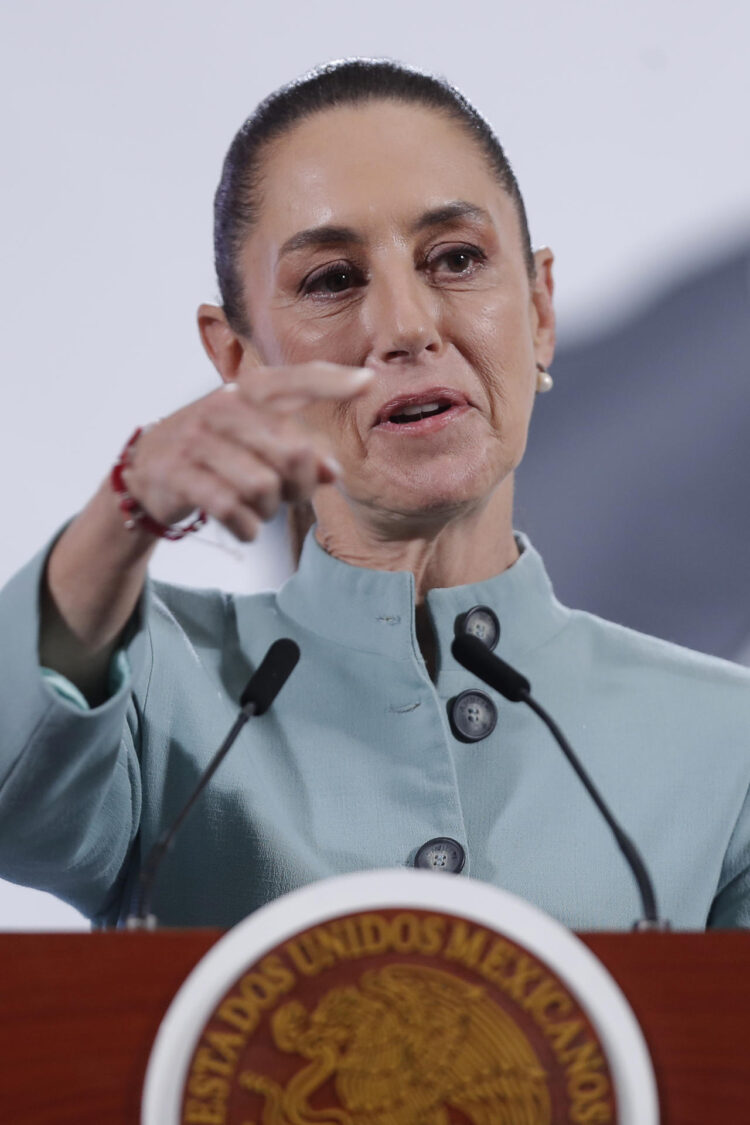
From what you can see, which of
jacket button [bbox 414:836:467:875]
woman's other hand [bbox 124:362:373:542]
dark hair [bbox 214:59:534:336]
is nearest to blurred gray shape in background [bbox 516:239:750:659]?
dark hair [bbox 214:59:534:336]

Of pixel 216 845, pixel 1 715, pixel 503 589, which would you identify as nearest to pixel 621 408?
pixel 503 589

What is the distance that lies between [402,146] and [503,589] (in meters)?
0.37

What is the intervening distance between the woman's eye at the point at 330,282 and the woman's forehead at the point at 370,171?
0.04m

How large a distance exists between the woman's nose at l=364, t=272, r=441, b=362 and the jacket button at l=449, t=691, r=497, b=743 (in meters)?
0.26

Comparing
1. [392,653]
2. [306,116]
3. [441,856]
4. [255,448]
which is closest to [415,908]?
[255,448]

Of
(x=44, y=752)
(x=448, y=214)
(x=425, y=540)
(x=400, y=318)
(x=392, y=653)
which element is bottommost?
(x=44, y=752)

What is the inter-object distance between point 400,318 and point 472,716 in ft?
0.99

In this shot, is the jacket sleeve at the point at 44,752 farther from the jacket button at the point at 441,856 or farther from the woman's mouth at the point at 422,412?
the woman's mouth at the point at 422,412

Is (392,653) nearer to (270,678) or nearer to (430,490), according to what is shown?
(430,490)

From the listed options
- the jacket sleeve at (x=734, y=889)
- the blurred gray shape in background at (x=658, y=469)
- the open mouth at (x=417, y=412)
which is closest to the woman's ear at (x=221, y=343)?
the open mouth at (x=417, y=412)

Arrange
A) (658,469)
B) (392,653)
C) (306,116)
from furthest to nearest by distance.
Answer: (658,469) → (306,116) → (392,653)

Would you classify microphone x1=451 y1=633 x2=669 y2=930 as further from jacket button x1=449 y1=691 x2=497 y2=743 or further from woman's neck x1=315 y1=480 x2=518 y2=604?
woman's neck x1=315 y1=480 x2=518 y2=604

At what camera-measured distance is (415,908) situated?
52 cm

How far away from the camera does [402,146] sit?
1083mm
